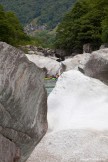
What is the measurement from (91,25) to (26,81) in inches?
2347

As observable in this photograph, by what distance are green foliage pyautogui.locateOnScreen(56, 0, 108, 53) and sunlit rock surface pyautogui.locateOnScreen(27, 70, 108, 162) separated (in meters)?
45.7

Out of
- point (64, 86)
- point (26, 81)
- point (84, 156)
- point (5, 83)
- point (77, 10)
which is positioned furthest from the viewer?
point (77, 10)

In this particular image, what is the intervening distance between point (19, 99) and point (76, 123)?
142 inches

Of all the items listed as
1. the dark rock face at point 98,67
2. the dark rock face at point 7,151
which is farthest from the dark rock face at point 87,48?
the dark rock face at point 7,151

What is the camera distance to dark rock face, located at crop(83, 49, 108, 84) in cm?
2005

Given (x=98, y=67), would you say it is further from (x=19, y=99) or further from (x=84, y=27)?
(x=84, y=27)

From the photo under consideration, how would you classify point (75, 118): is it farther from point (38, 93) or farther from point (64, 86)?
point (38, 93)

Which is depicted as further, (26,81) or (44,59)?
(44,59)

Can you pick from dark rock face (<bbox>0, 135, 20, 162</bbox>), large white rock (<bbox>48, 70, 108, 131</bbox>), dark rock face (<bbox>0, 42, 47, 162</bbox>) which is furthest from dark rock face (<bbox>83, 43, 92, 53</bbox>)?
dark rock face (<bbox>0, 135, 20, 162</bbox>)

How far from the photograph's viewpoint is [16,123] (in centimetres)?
813

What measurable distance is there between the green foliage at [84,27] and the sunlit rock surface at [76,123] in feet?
150

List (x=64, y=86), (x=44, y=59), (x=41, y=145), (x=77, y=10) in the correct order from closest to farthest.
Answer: (x=41, y=145)
(x=64, y=86)
(x=44, y=59)
(x=77, y=10)

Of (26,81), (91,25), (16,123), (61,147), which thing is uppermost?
(26,81)

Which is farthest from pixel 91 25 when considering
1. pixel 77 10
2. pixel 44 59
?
pixel 44 59
